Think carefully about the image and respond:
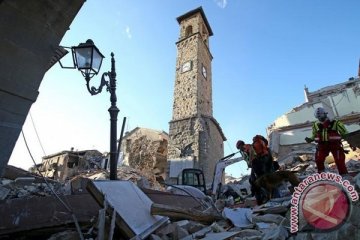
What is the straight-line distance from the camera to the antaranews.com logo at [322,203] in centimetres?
258

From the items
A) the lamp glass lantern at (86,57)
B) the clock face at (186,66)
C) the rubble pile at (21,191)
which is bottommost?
the rubble pile at (21,191)

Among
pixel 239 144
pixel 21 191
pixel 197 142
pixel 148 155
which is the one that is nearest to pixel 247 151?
pixel 239 144

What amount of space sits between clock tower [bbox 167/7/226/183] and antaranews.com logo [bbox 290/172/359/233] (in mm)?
14642

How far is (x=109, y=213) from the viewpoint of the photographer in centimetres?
312

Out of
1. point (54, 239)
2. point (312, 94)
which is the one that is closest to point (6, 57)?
point (54, 239)

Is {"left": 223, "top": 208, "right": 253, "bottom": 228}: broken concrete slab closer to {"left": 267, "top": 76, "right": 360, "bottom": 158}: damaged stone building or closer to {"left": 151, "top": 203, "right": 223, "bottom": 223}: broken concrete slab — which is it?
{"left": 151, "top": 203, "right": 223, "bottom": 223}: broken concrete slab

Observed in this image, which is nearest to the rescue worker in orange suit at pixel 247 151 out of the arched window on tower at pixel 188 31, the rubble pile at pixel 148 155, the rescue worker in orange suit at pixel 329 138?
the rescue worker in orange suit at pixel 329 138

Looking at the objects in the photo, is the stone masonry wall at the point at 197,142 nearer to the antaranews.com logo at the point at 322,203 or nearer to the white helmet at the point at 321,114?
the white helmet at the point at 321,114

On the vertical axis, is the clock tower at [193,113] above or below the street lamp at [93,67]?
above

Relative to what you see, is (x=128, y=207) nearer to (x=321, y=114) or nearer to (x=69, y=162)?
(x=321, y=114)

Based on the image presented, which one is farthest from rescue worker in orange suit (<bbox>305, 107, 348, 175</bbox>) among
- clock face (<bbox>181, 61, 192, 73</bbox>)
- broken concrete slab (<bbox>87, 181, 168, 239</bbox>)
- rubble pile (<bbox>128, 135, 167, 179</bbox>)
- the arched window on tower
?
the arched window on tower

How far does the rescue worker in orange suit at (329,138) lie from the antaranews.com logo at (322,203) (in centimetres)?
260

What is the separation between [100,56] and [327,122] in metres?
4.33

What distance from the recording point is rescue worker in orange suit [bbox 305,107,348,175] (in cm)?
510
